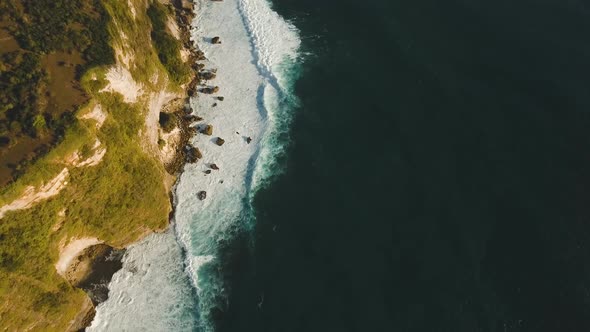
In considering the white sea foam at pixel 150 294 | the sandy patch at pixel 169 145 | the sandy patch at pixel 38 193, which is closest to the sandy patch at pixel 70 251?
the white sea foam at pixel 150 294

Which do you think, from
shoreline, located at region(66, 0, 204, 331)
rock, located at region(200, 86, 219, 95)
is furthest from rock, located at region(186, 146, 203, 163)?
rock, located at region(200, 86, 219, 95)

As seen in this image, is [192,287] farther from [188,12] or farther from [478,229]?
[188,12]

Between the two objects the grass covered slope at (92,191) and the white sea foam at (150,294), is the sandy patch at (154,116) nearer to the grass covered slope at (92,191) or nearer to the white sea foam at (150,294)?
the grass covered slope at (92,191)

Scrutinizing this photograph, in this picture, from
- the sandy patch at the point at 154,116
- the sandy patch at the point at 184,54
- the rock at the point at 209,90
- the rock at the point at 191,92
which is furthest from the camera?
the sandy patch at the point at 184,54

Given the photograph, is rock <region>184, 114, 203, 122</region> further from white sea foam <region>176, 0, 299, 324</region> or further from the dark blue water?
the dark blue water

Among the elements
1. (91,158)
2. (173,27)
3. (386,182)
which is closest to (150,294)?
(91,158)

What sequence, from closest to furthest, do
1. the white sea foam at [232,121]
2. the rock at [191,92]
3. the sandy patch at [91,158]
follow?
the sandy patch at [91,158]
the white sea foam at [232,121]
the rock at [191,92]
